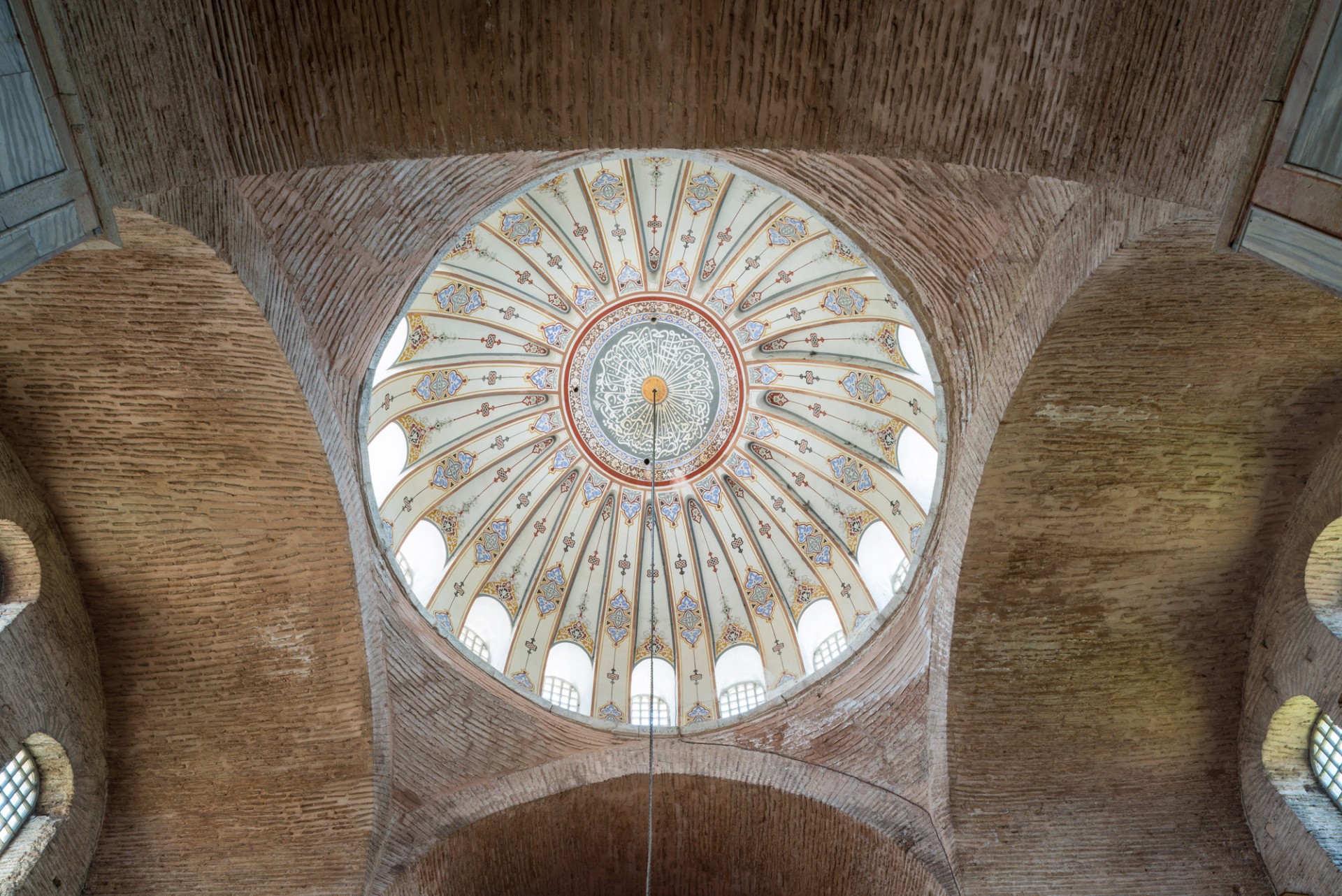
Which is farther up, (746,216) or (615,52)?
(746,216)

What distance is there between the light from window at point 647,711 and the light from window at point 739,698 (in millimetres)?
676

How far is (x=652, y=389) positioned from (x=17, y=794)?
8.49 metres

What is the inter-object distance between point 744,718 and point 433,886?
3.48 metres

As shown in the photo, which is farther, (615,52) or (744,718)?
(744,718)

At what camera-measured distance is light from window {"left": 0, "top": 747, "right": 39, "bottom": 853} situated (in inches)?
276

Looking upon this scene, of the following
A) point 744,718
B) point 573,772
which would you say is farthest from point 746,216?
point 573,772

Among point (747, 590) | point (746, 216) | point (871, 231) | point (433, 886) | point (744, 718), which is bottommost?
point (433, 886)

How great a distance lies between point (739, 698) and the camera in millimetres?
12117

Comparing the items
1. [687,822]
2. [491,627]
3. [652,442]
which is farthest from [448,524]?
[687,822]

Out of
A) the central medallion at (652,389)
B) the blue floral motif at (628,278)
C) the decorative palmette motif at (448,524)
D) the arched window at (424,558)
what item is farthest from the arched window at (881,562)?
the arched window at (424,558)

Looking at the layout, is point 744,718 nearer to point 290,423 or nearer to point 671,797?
point 671,797

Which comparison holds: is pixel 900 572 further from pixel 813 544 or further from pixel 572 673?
pixel 572 673

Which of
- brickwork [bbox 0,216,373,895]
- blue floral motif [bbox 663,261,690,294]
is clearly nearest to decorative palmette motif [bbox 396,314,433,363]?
blue floral motif [bbox 663,261,690,294]

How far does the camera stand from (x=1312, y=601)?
24.6 ft
